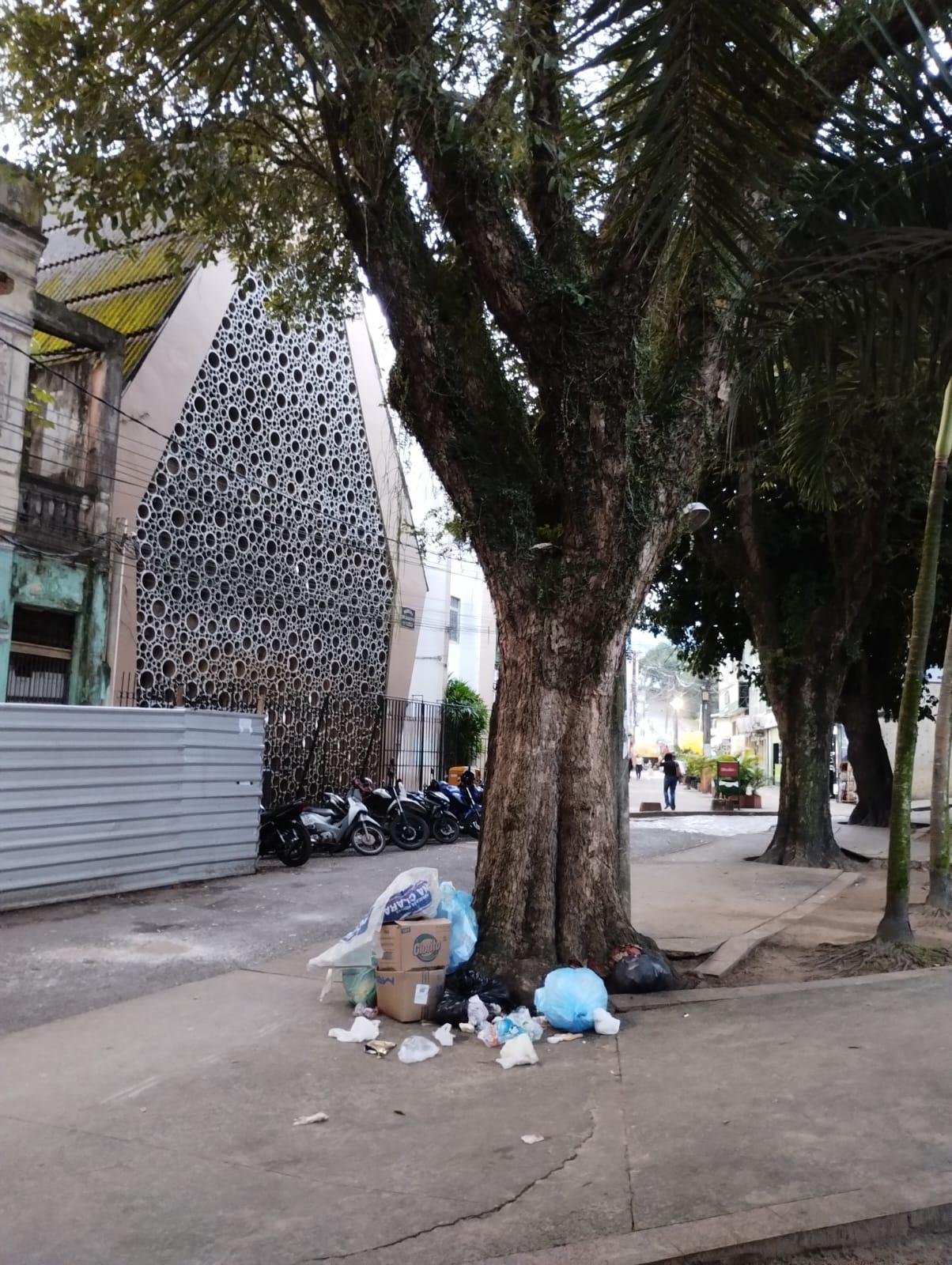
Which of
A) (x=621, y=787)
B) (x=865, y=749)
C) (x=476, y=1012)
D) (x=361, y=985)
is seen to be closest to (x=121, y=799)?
(x=361, y=985)

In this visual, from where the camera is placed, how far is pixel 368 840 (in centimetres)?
1491

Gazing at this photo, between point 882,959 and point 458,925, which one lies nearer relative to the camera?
point 458,925

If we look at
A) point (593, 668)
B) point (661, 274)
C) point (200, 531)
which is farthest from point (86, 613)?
point (661, 274)

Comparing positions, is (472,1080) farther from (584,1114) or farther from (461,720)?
(461,720)

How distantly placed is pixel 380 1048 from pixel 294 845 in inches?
313

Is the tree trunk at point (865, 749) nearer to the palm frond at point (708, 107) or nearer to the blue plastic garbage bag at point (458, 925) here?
the blue plastic garbage bag at point (458, 925)

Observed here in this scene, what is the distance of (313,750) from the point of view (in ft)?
59.7

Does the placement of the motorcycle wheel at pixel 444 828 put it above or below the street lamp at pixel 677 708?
below

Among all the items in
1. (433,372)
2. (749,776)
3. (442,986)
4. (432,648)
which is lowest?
(442,986)

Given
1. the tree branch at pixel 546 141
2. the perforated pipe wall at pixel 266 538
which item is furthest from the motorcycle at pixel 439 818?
the tree branch at pixel 546 141

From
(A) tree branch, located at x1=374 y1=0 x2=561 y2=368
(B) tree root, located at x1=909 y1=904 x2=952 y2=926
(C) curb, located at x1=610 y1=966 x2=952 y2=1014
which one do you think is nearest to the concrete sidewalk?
(C) curb, located at x1=610 y1=966 x2=952 y2=1014

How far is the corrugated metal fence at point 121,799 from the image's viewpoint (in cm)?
935

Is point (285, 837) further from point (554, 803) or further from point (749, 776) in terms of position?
point (749, 776)

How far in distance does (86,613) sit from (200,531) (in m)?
2.56
